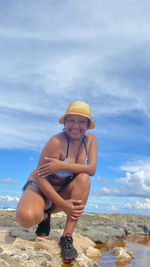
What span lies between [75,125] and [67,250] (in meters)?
1.63

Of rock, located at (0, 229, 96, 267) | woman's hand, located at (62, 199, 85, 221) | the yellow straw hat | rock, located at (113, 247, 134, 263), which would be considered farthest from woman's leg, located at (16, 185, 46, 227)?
rock, located at (113, 247, 134, 263)

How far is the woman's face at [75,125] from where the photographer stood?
371cm

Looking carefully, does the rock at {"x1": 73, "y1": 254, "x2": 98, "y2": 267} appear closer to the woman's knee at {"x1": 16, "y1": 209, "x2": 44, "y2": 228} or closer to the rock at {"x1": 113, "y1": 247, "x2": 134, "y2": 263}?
the rock at {"x1": 113, "y1": 247, "x2": 134, "y2": 263}

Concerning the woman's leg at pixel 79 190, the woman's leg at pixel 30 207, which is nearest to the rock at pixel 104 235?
the woman's leg at pixel 79 190

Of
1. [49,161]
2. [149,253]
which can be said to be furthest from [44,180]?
[149,253]

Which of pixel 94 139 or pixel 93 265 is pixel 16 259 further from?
pixel 94 139

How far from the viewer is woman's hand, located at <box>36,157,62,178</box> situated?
11.5 ft

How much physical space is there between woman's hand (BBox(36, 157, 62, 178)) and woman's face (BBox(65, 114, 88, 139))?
47 cm

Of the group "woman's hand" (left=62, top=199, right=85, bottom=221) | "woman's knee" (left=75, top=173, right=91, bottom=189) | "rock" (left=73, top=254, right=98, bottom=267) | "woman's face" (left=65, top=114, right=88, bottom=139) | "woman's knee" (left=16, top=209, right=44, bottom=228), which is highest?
"woman's face" (left=65, top=114, right=88, bottom=139)

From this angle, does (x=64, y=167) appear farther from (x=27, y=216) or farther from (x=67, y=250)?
(x=67, y=250)

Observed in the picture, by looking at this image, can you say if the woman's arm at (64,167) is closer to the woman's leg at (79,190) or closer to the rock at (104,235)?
the woman's leg at (79,190)

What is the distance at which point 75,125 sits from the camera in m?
3.69

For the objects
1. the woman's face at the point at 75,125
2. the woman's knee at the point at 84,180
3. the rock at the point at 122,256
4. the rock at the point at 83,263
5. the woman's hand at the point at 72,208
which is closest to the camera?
the rock at the point at 83,263

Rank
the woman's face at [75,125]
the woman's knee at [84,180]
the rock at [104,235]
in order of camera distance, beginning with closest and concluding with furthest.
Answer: the woman's knee at [84,180]
the woman's face at [75,125]
the rock at [104,235]
